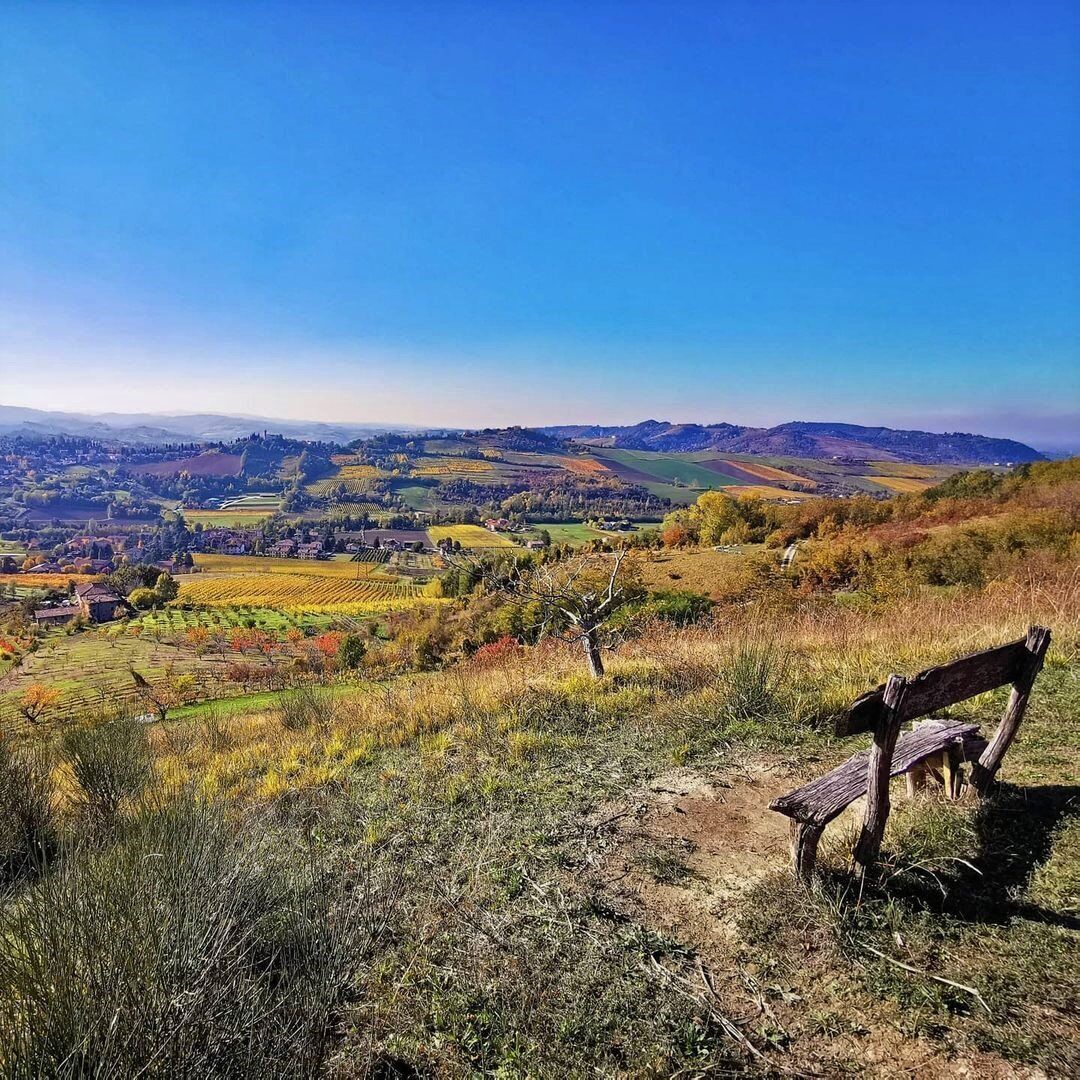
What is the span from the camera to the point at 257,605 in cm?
5997

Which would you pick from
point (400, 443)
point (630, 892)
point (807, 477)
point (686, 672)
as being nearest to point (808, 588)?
point (686, 672)

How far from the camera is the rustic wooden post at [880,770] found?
2.62m

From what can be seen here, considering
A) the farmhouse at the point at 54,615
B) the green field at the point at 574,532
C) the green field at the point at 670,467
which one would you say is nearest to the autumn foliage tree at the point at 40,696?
the farmhouse at the point at 54,615

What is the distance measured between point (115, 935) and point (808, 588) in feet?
63.8

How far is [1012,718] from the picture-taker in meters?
3.45

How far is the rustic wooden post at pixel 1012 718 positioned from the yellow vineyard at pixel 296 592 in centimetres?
5169

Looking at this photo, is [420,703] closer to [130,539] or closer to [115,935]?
[115,935]

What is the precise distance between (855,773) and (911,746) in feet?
2.41

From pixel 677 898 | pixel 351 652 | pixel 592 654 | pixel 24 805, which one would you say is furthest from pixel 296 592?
pixel 677 898

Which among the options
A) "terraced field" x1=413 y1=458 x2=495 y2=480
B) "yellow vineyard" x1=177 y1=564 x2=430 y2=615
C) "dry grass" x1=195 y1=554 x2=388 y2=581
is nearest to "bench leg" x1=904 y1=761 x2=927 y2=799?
"yellow vineyard" x1=177 y1=564 x2=430 y2=615

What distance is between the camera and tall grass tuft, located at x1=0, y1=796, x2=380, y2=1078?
1.67 m

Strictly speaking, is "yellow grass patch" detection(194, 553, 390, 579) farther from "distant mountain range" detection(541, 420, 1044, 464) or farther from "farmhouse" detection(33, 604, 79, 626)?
"distant mountain range" detection(541, 420, 1044, 464)

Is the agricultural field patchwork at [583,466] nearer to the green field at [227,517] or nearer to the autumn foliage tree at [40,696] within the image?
the green field at [227,517]

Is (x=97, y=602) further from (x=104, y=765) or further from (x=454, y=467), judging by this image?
(x=454, y=467)
